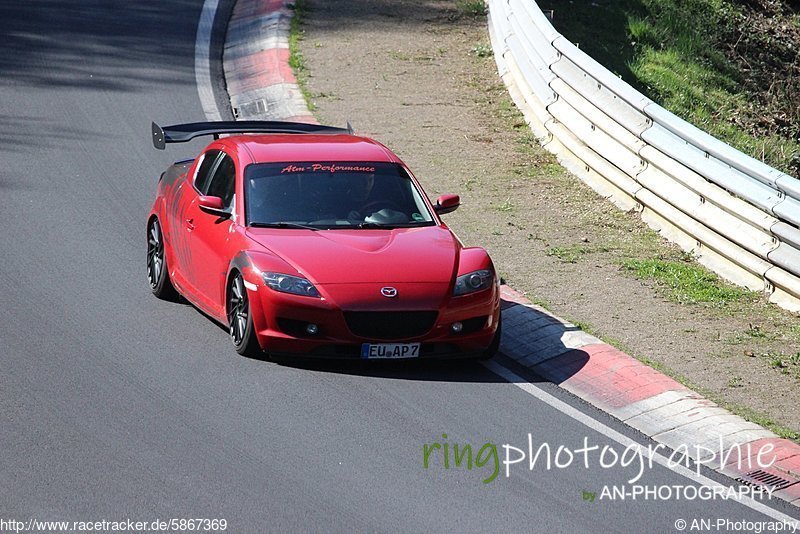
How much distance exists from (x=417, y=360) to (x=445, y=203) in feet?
4.88

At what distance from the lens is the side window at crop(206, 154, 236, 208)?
10.7m

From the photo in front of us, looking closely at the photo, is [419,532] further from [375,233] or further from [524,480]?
[375,233]

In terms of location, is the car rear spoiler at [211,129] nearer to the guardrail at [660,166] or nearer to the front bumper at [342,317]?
the front bumper at [342,317]

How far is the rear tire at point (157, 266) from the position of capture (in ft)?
36.8

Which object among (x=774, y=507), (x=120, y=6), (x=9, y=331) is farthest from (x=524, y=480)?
(x=120, y=6)

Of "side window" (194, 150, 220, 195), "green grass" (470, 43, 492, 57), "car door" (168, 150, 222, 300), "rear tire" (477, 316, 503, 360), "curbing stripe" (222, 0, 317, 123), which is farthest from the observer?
"green grass" (470, 43, 492, 57)

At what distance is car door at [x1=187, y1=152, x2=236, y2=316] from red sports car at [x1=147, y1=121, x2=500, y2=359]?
1cm

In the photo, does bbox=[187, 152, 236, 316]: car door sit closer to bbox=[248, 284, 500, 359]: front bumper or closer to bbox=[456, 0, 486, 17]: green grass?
bbox=[248, 284, 500, 359]: front bumper

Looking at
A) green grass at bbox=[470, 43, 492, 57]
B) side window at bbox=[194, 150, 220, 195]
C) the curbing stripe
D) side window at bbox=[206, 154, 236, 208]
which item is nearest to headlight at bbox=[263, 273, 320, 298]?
side window at bbox=[206, 154, 236, 208]

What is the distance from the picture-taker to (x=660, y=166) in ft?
44.6

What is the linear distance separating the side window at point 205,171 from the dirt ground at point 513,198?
9.31 feet

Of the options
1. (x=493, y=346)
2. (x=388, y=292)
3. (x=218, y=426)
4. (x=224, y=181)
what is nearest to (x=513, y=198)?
(x=224, y=181)

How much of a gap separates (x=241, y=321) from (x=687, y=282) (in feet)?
14.6

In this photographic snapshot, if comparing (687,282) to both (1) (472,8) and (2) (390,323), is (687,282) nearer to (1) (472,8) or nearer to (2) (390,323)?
(2) (390,323)
